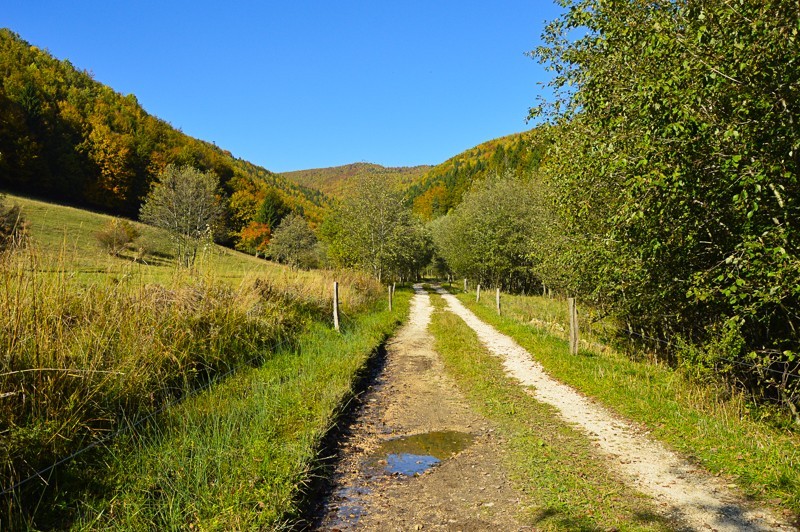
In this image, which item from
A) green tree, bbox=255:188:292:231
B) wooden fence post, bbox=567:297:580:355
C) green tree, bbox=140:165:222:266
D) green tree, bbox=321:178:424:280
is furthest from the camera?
green tree, bbox=255:188:292:231

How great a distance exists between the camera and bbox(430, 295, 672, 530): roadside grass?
4.16 meters

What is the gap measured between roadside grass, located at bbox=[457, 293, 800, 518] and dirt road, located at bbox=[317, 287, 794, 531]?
303 mm

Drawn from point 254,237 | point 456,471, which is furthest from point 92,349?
point 254,237

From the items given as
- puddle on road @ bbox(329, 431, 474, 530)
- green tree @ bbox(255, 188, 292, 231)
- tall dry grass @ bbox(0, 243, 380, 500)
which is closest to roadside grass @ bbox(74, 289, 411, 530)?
puddle on road @ bbox(329, 431, 474, 530)

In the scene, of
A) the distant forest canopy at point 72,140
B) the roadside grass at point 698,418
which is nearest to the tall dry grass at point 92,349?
the roadside grass at point 698,418

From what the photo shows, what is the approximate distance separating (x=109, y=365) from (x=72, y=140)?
7894 centimetres

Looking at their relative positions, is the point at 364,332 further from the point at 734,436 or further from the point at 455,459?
the point at 734,436

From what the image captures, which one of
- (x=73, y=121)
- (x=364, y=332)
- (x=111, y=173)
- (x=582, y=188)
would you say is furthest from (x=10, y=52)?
(x=582, y=188)

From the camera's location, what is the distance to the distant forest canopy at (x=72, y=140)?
2274 inches

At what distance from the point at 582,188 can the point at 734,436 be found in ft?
18.4

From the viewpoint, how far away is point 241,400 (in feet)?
21.3

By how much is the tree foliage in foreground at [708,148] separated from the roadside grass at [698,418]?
82cm

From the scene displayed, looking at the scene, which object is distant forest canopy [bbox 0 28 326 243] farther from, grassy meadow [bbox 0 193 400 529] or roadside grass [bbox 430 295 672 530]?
roadside grass [bbox 430 295 672 530]

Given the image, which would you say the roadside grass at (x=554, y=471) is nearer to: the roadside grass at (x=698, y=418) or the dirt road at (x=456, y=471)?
the dirt road at (x=456, y=471)
